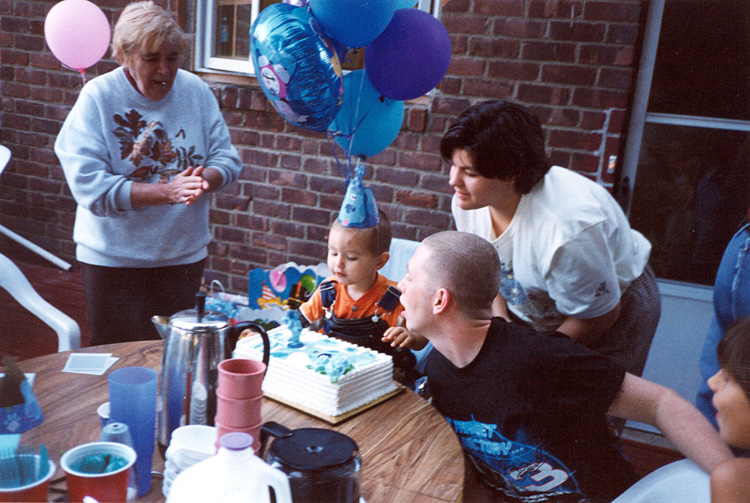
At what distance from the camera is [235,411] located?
3.01 ft

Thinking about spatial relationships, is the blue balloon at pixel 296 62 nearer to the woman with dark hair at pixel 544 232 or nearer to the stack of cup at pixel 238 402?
the woman with dark hair at pixel 544 232

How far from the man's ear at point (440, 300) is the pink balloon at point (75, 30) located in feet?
7.42

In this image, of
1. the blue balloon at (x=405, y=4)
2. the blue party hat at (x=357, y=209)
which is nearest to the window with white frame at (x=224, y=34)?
the blue balloon at (x=405, y=4)

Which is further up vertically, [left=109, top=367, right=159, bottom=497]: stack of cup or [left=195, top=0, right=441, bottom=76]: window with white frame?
[left=195, top=0, right=441, bottom=76]: window with white frame

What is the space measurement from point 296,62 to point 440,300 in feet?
2.84

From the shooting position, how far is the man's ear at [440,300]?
1432mm

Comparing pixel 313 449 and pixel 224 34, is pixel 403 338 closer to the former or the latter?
pixel 313 449

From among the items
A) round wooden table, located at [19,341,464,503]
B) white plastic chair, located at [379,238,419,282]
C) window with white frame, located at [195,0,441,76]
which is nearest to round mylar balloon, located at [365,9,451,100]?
white plastic chair, located at [379,238,419,282]

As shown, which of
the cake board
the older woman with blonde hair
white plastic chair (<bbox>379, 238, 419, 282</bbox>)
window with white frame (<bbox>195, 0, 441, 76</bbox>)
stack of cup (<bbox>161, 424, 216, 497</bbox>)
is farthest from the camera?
window with white frame (<bbox>195, 0, 441, 76</bbox>)

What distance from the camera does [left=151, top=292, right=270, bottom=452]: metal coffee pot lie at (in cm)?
110

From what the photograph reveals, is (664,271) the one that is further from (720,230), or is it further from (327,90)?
(327,90)

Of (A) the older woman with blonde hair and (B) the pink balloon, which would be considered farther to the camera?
(B) the pink balloon

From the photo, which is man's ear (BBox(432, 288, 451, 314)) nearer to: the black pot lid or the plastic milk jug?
the black pot lid

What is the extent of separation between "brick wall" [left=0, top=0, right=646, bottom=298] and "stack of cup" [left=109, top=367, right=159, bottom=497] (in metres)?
2.20
